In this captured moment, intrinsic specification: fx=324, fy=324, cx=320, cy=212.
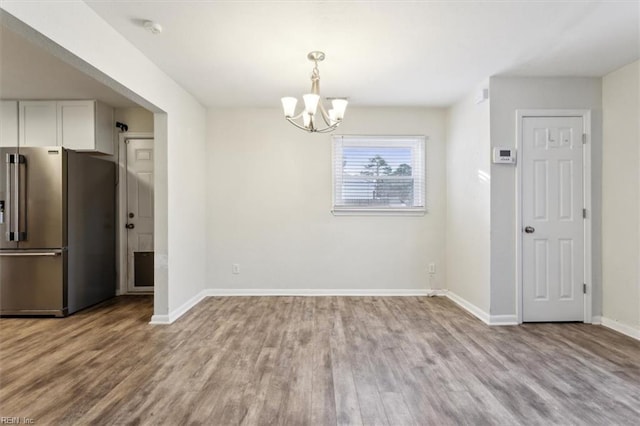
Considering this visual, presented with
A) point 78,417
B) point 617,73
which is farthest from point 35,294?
point 617,73

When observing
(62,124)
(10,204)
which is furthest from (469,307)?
(62,124)

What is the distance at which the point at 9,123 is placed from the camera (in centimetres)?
415

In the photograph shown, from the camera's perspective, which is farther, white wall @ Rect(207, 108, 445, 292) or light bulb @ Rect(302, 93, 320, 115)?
white wall @ Rect(207, 108, 445, 292)

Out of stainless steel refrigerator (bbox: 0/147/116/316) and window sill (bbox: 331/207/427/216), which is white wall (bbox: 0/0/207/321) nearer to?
stainless steel refrigerator (bbox: 0/147/116/316)

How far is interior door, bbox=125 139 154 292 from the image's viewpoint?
4.72 meters

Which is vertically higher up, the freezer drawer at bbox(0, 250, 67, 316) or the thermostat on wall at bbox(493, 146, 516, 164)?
the thermostat on wall at bbox(493, 146, 516, 164)

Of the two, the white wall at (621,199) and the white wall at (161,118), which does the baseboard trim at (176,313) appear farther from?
the white wall at (621,199)

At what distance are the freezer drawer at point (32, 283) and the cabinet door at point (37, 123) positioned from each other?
1.50m

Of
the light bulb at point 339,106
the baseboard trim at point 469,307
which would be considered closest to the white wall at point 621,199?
the baseboard trim at point 469,307

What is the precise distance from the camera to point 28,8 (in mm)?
1764

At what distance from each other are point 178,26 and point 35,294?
3.37 metres

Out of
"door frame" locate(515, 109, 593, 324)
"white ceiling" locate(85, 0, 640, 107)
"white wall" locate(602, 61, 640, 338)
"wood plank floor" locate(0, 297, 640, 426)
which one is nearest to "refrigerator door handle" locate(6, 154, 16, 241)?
"wood plank floor" locate(0, 297, 640, 426)

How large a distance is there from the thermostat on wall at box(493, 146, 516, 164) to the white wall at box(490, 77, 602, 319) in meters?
0.06

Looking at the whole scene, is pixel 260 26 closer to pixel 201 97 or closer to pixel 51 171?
pixel 201 97
